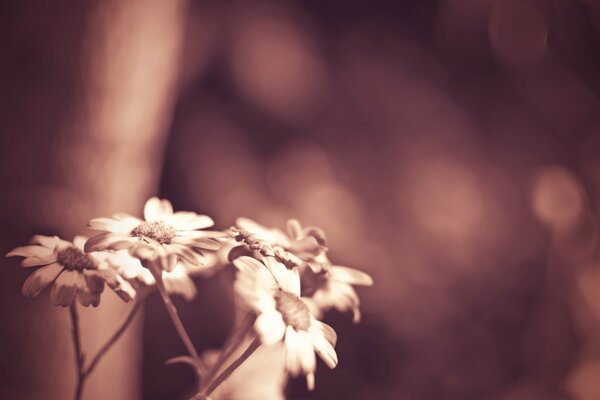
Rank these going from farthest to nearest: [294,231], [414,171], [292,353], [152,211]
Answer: [414,171]
[294,231]
[152,211]
[292,353]

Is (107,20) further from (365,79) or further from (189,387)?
(189,387)

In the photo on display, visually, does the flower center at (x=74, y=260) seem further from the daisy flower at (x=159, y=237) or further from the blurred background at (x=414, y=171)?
the blurred background at (x=414, y=171)

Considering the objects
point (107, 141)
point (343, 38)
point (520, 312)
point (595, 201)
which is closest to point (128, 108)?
point (107, 141)

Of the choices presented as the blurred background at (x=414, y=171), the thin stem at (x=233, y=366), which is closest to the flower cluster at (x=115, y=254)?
the thin stem at (x=233, y=366)

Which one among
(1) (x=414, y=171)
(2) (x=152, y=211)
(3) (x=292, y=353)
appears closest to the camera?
(3) (x=292, y=353)

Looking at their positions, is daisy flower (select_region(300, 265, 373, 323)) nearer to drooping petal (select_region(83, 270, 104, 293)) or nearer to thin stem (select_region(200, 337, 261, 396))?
thin stem (select_region(200, 337, 261, 396))

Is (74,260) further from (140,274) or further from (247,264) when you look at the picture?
(247,264)

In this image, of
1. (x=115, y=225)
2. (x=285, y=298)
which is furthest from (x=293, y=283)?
(x=115, y=225)
